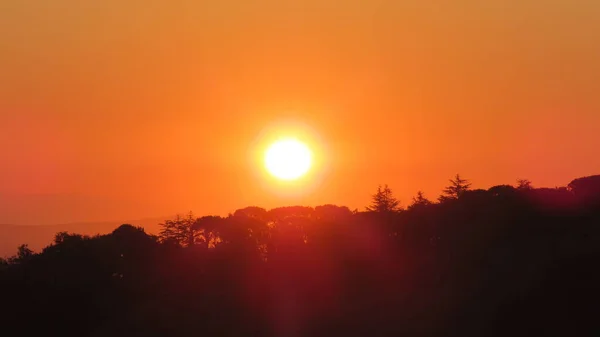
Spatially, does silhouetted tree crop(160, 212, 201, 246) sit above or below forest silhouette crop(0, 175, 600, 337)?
above

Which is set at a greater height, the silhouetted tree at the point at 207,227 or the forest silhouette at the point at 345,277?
the silhouetted tree at the point at 207,227

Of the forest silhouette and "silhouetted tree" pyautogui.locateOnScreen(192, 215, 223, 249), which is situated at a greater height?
"silhouetted tree" pyautogui.locateOnScreen(192, 215, 223, 249)

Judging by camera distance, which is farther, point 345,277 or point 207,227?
point 207,227

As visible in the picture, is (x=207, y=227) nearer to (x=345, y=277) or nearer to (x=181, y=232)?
(x=181, y=232)

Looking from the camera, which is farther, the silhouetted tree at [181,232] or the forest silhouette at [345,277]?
the silhouetted tree at [181,232]

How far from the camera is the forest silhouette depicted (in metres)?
42.5

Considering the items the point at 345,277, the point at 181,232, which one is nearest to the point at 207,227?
the point at 181,232

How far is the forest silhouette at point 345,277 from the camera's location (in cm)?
4247

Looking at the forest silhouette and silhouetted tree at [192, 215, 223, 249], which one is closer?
the forest silhouette

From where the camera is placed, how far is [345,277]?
61.1 metres

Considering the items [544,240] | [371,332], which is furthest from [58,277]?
[544,240]

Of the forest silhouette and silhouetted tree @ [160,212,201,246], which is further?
silhouetted tree @ [160,212,201,246]

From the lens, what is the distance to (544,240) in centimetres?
5056

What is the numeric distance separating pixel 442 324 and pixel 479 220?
2011 cm
